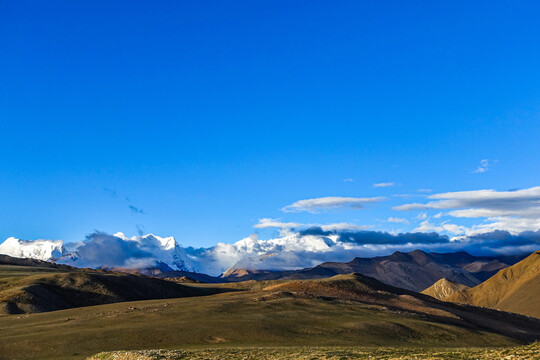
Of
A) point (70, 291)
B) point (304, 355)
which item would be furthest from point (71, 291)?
point (304, 355)

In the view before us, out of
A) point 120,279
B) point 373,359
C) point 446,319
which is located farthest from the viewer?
point 120,279

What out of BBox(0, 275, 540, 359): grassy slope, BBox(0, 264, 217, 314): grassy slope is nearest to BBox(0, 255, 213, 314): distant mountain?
BBox(0, 264, 217, 314): grassy slope

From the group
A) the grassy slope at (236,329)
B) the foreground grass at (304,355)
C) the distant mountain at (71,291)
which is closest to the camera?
the foreground grass at (304,355)

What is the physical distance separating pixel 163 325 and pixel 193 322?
4140 millimetres

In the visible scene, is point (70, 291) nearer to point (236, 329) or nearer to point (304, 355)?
point (236, 329)

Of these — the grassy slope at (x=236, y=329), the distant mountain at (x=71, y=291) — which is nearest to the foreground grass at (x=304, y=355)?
the grassy slope at (x=236, y=329)

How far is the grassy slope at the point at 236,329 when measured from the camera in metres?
52.0

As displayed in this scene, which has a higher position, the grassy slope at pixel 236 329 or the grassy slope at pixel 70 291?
the grassy slope at pixel 70 291

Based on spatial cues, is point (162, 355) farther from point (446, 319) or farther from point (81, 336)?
point (446, 319)

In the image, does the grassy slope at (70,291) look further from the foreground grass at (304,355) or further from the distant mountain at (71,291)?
the foreground grass at (304,355)

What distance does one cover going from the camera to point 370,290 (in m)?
130

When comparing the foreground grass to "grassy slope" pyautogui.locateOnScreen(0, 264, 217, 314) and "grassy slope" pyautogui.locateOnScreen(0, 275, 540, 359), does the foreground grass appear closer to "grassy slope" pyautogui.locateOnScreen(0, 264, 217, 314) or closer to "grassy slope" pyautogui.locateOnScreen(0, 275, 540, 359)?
"grassy slope" pyautogui.locateOnScreen(0, 275, 540, 359)

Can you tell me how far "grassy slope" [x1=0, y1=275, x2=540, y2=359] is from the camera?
52.0m

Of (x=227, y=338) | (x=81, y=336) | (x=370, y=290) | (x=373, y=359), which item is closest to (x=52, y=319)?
(x=81, y=336)
